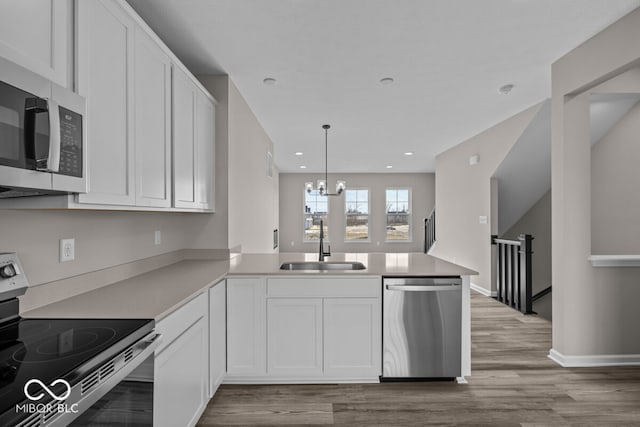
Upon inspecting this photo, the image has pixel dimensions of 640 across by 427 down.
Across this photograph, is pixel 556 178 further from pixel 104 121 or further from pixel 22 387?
pixel 22 387

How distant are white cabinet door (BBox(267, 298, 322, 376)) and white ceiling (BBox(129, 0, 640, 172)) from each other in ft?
6.55

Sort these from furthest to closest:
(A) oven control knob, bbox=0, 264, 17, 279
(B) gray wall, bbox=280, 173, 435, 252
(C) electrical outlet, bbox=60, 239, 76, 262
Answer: (B) gray wall, bbox=280, 173, 435, 252
(C) electrical outlet, bbox=60, 239, 76, 262
(A) oven control knob, bbox=0, 264, 17, 279

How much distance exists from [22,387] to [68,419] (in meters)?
0.15

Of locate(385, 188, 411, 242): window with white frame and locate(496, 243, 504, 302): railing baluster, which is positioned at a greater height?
locate(385, 188, 411, 242): window with white frame

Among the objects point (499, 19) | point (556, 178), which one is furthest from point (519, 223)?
point (499, 19)

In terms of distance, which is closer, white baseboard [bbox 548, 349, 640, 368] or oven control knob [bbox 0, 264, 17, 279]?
oven control knob [bbox 0, 264, 17, 279]

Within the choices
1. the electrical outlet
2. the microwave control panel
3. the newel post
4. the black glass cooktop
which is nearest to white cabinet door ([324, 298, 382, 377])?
the black glass cooktop

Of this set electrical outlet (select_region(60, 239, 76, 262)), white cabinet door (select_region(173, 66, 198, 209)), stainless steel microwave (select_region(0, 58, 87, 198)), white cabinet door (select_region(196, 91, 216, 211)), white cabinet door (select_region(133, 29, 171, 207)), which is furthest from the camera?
white cabinet door (select_region(196, 91, 216, 211))

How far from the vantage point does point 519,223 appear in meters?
6.41

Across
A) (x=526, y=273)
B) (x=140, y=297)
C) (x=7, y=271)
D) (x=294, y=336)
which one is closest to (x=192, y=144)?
(x=140, y=297)

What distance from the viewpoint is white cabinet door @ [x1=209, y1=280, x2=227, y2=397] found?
229 cm

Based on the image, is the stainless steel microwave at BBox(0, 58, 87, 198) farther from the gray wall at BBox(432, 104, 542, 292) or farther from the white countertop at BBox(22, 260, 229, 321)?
the gray wall at BBox(432, 104, 542, 292)

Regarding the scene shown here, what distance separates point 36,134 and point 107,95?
1.93 feet

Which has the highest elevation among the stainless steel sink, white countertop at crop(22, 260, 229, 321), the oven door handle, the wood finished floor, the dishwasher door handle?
white countertop at crop(22, 260, 229, 321)
